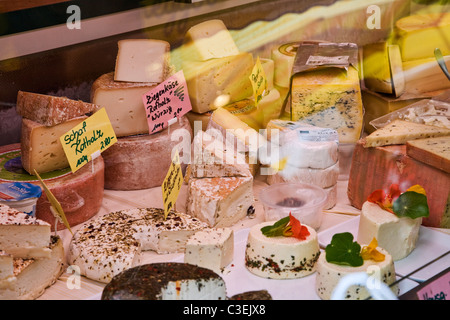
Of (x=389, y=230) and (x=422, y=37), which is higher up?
(x=422, y=37)

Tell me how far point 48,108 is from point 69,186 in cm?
24

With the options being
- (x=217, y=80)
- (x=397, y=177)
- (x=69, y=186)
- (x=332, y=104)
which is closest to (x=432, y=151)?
(x=397, y=177)

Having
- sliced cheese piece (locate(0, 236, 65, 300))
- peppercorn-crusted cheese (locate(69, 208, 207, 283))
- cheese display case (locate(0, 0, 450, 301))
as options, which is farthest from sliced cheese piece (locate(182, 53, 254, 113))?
sliced cheese piece (locate(0, 236, 65, 300))

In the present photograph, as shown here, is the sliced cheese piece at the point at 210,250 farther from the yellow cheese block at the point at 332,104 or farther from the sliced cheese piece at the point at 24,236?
the yellow cheese block at the point at 332,104

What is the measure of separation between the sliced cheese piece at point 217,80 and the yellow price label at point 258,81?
2.8 inches

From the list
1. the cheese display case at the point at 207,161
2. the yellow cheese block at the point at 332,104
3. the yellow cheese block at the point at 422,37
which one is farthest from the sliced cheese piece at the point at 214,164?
the yellow cheese block at the point at 422,37

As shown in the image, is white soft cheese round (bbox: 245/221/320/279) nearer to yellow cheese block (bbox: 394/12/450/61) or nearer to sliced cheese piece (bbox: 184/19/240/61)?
sliced cheese piece (bbox: 184/19/240/61)

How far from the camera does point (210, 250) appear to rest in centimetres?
160

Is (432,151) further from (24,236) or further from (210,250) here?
(24,236)

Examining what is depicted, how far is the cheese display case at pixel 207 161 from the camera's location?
5.13 feet

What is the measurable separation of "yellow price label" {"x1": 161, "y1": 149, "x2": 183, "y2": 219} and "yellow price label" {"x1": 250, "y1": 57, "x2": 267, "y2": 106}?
571 millimetres

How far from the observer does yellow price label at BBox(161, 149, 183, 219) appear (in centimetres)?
181

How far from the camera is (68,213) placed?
75.0 inches
